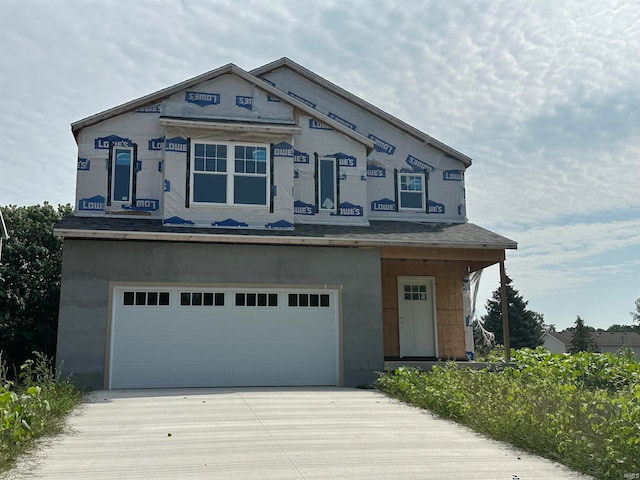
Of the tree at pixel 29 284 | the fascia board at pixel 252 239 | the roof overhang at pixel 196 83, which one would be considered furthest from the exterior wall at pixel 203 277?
the tree at pixel 29 284

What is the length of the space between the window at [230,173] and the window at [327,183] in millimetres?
1746

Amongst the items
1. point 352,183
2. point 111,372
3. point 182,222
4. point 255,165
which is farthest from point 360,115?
point 111,372

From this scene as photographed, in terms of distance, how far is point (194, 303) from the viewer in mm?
14523

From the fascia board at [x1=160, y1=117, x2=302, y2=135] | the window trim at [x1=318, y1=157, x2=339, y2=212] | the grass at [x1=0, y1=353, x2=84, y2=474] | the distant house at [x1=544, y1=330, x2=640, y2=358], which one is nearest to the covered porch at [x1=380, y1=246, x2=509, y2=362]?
the window trim at [x1=318, y1=157, x2=339, y2=212]

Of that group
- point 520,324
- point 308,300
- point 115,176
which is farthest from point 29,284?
point 520,324

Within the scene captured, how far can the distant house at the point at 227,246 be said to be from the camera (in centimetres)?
1402

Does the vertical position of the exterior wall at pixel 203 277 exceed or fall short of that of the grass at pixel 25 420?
it exceeds it

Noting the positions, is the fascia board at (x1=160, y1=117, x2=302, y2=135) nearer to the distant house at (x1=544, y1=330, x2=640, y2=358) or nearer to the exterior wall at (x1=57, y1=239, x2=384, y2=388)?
the exterior wall at (x1=57, y1=239, x2=384, y2=388)

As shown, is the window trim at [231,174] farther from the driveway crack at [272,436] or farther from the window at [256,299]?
the driveway crack at [272,436]

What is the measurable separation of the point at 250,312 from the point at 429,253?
4.53 meters

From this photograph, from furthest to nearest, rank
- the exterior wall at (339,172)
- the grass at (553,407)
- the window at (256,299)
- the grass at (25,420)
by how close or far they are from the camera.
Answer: the exterior wall at (339,172)
the window at (256,299)
the grass at (25,420)
the grass at (553,407)

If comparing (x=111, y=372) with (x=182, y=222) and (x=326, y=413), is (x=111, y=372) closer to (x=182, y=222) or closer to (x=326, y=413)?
(x=182, y=222)

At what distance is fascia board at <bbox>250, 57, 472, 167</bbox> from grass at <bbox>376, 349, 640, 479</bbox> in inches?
281

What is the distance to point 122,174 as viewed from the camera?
15539mm
